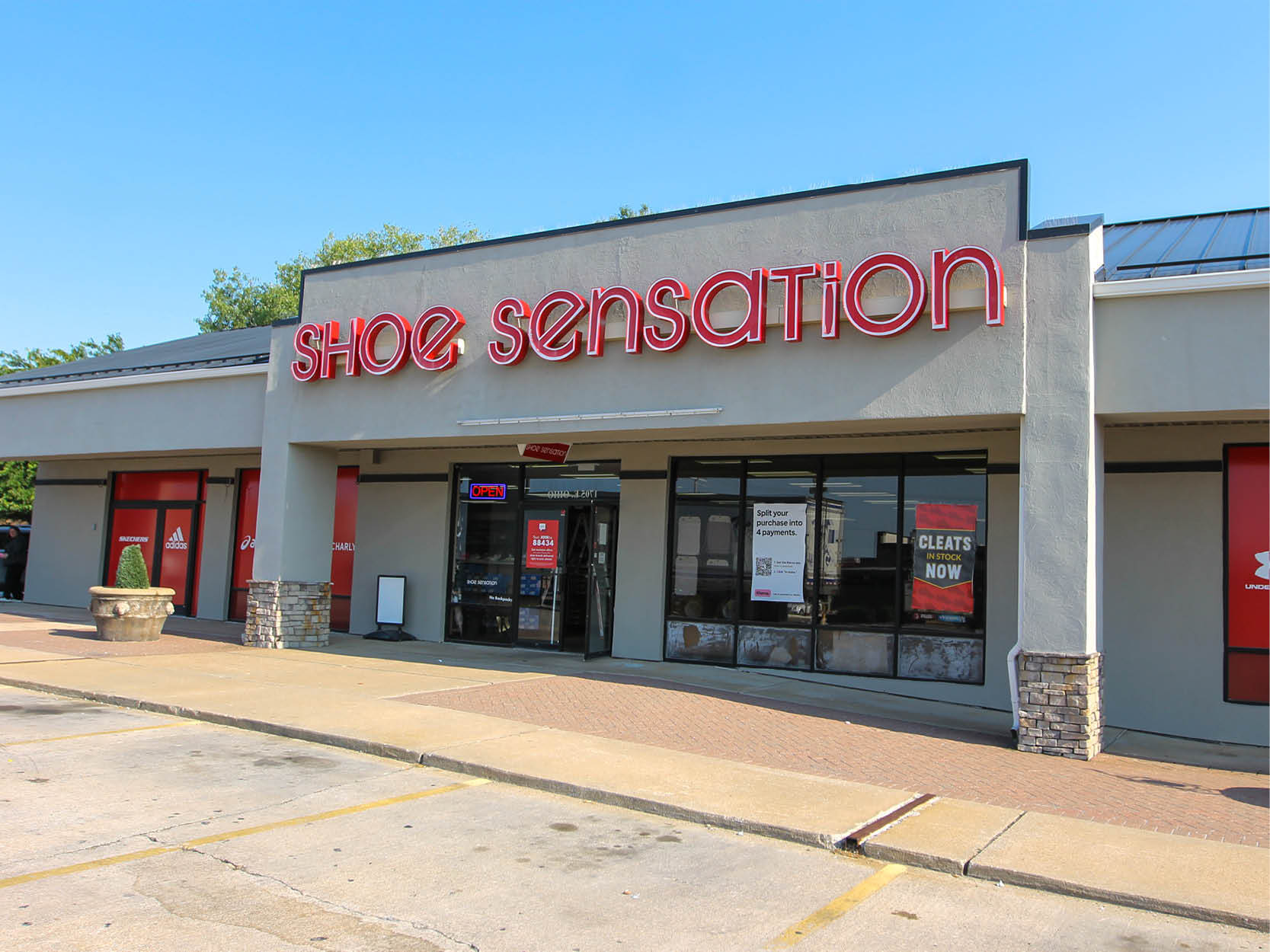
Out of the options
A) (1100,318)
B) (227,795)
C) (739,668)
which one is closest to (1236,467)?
(1100,318)

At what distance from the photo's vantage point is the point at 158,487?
68.4ft

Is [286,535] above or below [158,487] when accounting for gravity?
below

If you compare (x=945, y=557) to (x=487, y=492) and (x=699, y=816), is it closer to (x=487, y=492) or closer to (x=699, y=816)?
(x=699, y=816)

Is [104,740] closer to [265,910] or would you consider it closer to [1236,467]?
[265,910]

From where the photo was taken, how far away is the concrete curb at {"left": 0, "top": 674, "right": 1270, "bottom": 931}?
5.56 m

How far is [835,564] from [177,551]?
45.5 ft

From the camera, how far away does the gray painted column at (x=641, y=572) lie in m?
14.8

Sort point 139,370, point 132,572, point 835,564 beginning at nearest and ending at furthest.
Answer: point 835,564 < point 132,572 < point 139,370

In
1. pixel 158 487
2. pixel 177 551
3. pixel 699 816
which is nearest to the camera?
pixel 699 816

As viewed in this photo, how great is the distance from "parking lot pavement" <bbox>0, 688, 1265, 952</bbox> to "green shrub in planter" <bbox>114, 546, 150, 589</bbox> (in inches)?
330

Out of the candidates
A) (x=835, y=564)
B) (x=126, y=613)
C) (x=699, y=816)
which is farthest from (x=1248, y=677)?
(x=126, y=613)

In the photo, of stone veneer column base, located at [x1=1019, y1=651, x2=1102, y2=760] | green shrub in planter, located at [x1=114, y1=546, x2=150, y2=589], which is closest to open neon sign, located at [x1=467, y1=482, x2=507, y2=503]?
green shrub in planter, located at [x1=114, y1=546, x2=150, y2=589]

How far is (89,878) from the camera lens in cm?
526

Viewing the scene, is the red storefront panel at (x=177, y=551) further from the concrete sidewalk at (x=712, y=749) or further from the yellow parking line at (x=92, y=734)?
the yellow parking line at (x=92, y=734)
